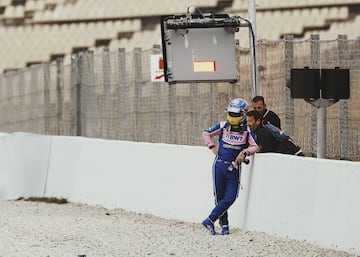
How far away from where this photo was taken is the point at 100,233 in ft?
45.2

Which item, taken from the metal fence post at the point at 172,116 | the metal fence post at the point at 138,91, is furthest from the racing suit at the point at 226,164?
the metal fence post at the point at 138,91

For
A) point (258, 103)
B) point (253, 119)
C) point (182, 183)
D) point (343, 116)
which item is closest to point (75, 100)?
point (182, 183)

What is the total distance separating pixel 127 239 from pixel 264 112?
111 inches

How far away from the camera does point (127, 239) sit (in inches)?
515

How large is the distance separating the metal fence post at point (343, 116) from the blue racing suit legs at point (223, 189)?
145 centimetres

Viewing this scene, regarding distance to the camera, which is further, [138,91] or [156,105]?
[138,91]

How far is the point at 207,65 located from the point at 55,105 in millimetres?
7568

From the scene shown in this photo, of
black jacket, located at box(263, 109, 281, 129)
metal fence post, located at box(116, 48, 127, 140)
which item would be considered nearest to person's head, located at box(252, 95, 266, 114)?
black jacket, located at box(263, 109, 281, 129)

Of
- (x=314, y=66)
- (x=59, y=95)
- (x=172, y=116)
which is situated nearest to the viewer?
(x=314, y=66)

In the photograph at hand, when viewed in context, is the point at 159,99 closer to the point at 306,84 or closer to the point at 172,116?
the point at 172,116

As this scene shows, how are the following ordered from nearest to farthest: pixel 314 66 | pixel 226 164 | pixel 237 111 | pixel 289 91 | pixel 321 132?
1. pixel 237 111
2. pixel 226 164
3. pixel 321 132
4. pixel 314 66
5. pixel 289 91

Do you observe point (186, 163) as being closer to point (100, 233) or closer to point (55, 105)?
point (100, 233)

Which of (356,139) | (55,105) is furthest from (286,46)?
(55,105)

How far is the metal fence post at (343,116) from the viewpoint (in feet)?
48.3
